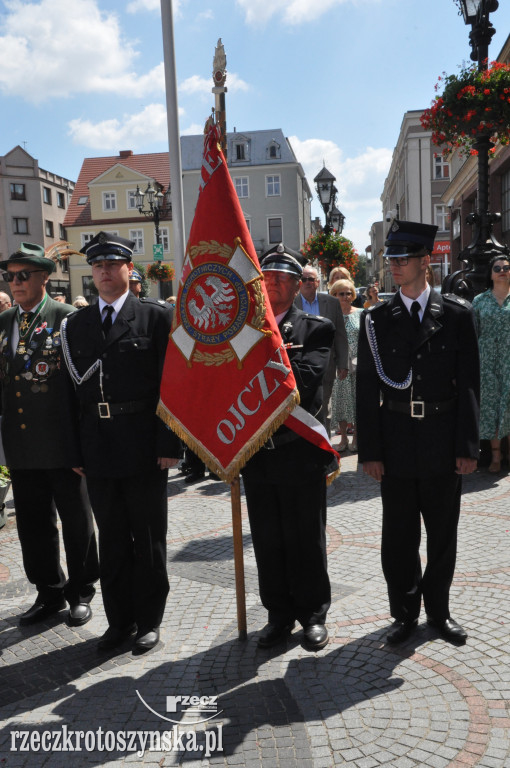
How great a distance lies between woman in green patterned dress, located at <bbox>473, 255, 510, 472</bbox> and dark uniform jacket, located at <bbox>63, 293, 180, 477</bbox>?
4.48m

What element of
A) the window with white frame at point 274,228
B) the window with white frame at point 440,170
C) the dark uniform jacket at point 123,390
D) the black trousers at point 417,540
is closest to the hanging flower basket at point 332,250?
the dark uniform jacket at point 123,390

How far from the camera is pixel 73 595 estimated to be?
4.20 m

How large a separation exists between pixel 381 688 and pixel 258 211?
176 feet

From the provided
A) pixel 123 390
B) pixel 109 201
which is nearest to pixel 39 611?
pixel 123 390

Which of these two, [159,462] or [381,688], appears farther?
[159,462]

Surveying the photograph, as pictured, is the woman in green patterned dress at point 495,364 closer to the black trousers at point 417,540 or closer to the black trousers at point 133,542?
the black trousers at point 417,540

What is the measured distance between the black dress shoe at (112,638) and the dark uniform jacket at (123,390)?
3.03 ft

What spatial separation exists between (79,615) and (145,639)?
0.62 m

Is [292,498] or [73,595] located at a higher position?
[292,498]

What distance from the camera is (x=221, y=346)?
3.58 meters

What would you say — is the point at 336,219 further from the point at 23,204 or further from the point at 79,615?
the point at 23,204

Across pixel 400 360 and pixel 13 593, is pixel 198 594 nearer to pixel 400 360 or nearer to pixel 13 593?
pixel 13 593

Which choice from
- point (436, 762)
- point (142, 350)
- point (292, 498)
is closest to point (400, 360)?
point (292, 498)

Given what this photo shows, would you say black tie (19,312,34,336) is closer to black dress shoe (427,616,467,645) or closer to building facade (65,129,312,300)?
black dress shoe (427,616,467,645)
